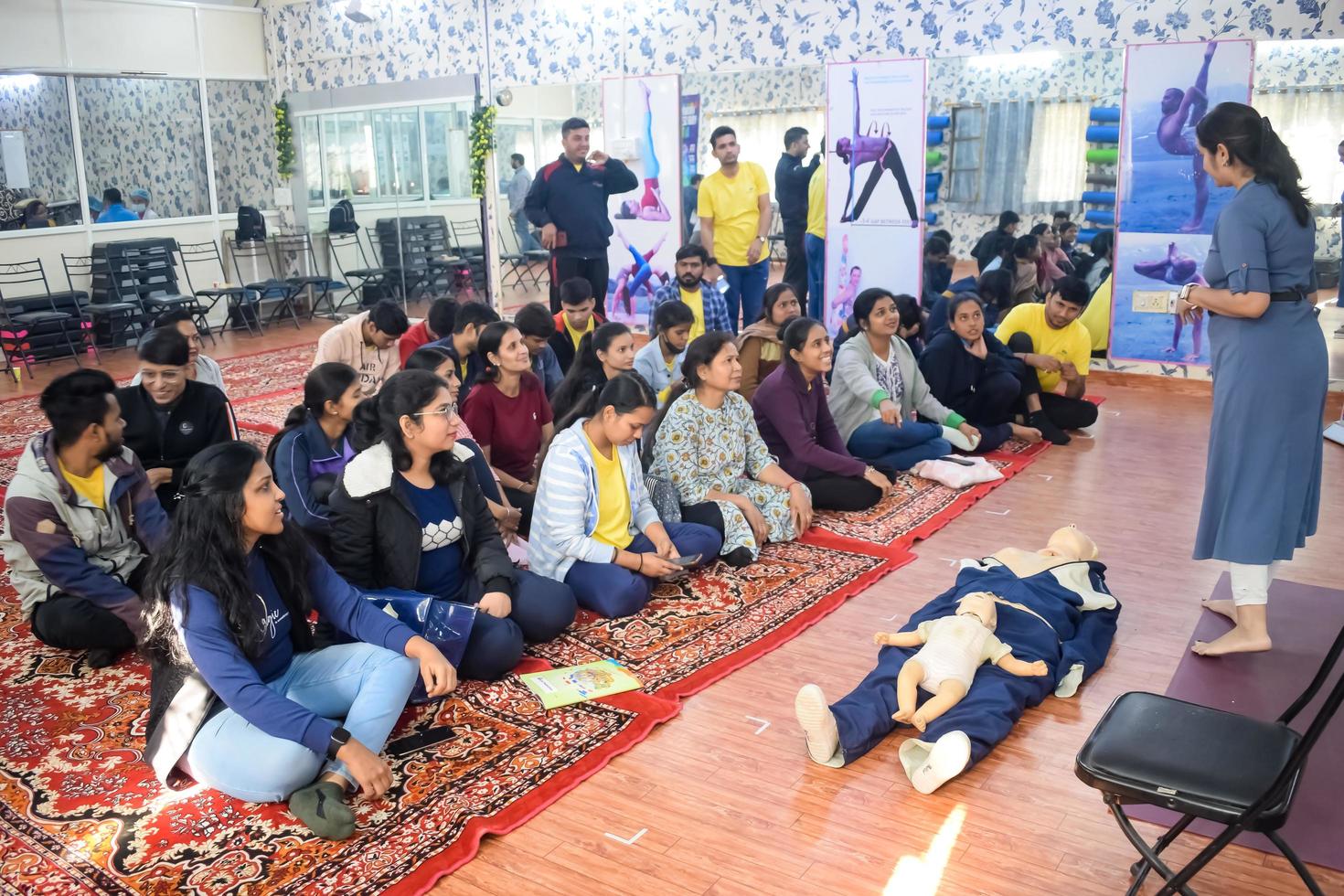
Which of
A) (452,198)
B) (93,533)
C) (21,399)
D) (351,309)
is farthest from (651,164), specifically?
(93,533)

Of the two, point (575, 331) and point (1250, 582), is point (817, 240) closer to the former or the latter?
point (575, 331)

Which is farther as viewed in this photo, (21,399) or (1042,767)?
(21,399)

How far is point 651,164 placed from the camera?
9.09 m

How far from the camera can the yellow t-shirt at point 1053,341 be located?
6.18 metres

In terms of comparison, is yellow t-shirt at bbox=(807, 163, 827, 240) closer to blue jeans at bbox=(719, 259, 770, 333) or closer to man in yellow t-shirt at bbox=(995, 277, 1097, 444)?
blue jeans at bbox=(719, 259, 770, 333)

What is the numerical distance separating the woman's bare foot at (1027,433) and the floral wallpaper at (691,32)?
8.79 ft

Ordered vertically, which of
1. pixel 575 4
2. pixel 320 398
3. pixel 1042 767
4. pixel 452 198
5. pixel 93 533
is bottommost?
pixel 1042 767

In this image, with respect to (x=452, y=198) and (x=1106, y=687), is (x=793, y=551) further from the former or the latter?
(x=452, y=198)

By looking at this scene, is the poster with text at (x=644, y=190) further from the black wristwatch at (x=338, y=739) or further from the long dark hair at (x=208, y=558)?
the black wristwatch at (x=338, y=739)

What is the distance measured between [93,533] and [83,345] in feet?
22.0

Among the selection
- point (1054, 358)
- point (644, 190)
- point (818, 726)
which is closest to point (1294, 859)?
point (818, 726)

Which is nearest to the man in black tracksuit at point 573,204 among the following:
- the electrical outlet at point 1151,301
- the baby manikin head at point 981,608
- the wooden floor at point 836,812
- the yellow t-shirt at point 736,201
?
the yellow t-shirt at point 736,201

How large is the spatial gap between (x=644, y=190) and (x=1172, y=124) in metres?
3.96

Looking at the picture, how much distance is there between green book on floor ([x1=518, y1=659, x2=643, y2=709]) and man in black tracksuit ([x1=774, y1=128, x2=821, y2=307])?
5492 mm
